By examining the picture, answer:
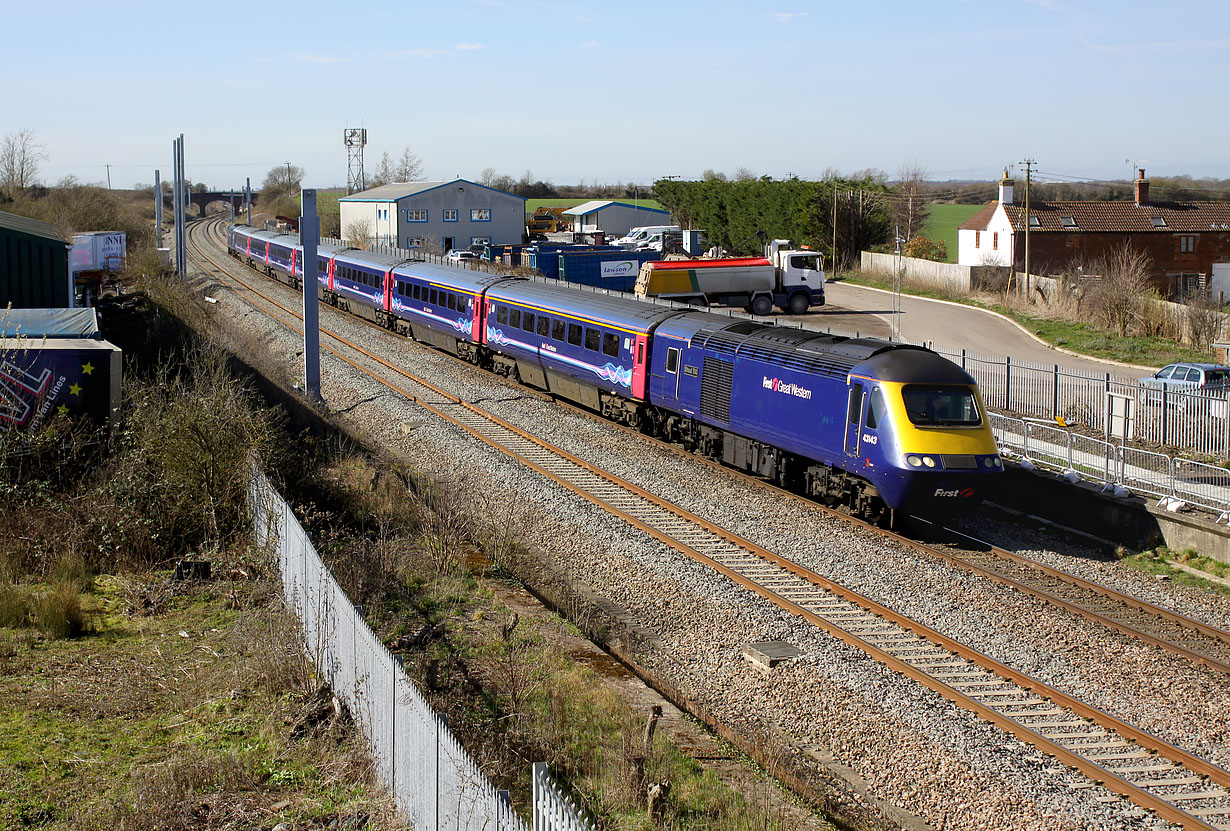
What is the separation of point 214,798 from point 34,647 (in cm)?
418

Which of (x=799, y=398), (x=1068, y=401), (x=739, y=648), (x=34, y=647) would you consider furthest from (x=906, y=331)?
(x=34, y=647)

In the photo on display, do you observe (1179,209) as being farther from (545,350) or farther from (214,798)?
(214,798)

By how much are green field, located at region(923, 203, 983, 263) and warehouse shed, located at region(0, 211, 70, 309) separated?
2390 inches

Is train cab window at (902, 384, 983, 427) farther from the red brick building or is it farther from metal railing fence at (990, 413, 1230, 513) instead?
the red brick building

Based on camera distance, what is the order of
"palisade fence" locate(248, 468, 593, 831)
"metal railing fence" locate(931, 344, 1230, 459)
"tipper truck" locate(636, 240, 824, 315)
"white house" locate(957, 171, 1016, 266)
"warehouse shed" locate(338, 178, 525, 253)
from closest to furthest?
"palisade fence" locate(248, 468, 593, 831) → "metal railing fence" locate(931, 344, 1230, 459) → "tipper truck" locate(636, 240, 824, 315) → "white house" locate(957, 171, 1016, 266) → "warehouse shed" locate(338, 178, 525, 253)

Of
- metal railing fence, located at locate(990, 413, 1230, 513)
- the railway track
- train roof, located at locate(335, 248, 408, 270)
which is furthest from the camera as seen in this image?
train roof, located at locate(335, 248, 408, 270)

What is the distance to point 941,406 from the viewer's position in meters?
15.2

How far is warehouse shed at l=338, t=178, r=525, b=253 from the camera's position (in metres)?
74.1

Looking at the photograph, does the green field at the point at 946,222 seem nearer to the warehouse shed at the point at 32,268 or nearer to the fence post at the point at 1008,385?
the fence post at the point at 1008,385

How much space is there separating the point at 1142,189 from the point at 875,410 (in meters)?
49.2

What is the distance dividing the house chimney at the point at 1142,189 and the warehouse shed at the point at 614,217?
4251 centimetres

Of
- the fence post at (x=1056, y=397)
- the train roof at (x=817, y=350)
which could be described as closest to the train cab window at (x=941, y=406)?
the train roof at (x=817, y=350)

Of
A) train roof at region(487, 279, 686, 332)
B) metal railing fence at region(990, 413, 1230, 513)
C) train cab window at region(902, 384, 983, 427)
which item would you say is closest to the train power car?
train cab window at region(902, 384, 983, 427)

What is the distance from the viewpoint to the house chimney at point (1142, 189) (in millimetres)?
55500
